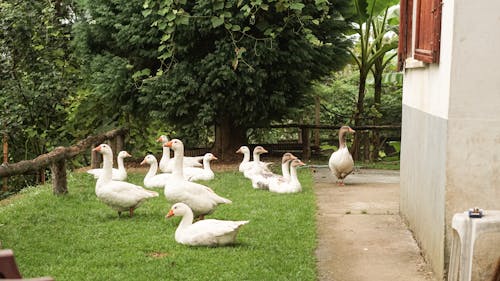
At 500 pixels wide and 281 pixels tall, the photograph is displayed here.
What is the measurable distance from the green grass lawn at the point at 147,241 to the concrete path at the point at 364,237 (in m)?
0.23

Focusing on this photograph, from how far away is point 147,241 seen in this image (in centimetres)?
863

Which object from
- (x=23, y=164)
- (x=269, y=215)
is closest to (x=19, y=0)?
(x=23, y=164)

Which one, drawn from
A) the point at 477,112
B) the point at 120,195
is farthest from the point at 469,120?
the point at 120,195

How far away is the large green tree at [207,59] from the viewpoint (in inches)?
592

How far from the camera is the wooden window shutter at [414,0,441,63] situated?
7.19 meters

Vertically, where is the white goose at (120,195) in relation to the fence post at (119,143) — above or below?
below

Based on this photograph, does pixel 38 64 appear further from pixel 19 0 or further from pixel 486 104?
pixel 486 104

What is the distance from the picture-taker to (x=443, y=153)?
6844 mm

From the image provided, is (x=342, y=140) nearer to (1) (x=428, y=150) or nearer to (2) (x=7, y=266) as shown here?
(1) (x=428, y=150)

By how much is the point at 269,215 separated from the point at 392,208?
2267 mm

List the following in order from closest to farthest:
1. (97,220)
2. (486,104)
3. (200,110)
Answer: (486,104) → (97,220) → (200,110)

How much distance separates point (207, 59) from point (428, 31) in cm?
779

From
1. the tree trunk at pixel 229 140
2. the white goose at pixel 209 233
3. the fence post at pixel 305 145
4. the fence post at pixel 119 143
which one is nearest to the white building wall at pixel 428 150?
the white goose at pixel 209 233

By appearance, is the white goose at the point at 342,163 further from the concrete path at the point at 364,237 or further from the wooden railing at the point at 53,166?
the wooden railing at the point at 53,166
